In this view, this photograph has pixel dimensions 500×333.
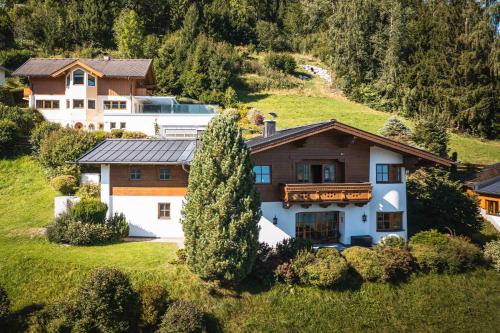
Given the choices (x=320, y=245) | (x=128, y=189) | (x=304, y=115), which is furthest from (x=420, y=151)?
(x=304, y=115)

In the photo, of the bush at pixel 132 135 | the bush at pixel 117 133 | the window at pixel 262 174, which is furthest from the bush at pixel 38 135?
the window at pixel 262 174

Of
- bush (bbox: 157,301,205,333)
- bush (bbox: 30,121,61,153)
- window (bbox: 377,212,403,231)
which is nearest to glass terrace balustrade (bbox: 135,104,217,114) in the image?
bush (bbox: 30,121,61,153)

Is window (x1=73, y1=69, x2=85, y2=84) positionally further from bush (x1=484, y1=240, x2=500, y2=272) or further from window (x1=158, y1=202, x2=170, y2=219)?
bush (x1=484, y1=240, x2=500, y2=272)

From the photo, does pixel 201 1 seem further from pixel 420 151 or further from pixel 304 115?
pixel 420 151

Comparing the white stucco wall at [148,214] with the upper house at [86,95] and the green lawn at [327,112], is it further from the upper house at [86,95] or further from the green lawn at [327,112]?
the green lawn at [327,112]

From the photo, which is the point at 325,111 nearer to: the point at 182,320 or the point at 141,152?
the point at 141,152

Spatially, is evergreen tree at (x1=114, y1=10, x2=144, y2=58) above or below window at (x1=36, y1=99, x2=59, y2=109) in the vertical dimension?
above

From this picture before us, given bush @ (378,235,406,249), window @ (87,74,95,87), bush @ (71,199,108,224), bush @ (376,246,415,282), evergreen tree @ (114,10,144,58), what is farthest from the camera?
evergreen tree @ (114,10,144,58)
